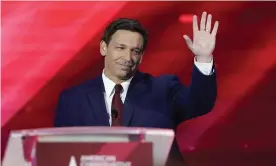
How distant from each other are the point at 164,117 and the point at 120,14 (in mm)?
1008

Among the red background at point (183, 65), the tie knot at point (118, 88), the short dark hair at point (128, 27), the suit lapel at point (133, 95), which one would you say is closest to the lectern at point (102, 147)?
the suit lapel at point (133, 95)

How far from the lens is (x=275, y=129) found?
2.85m

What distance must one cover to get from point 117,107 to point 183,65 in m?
0.94

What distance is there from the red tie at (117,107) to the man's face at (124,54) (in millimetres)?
95

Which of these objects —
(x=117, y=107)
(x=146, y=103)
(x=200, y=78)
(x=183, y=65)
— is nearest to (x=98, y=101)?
(x=117, y=107)

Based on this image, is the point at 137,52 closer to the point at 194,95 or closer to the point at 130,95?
the point at 130,95

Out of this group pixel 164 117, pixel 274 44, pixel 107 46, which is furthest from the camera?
pixel 274 44

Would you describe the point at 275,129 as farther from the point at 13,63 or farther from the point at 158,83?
the point at 13,63

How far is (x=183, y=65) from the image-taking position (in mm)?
2852

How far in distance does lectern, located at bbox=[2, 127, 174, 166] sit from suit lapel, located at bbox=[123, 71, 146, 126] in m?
1.02

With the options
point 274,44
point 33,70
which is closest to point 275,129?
point 274,44

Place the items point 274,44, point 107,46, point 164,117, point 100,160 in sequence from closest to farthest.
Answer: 1. point 100,160
2. point 164,117
3. point 107,46
4. point 274,44

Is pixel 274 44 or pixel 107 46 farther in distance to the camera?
pixel 274 44

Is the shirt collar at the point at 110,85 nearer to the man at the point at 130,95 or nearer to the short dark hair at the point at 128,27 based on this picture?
the man at the point at 130,95
